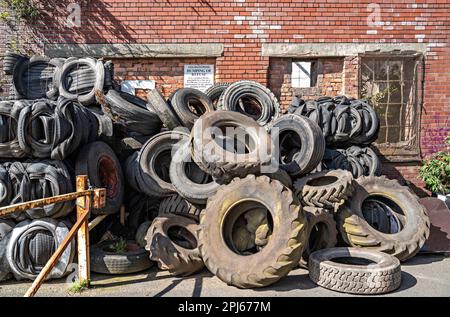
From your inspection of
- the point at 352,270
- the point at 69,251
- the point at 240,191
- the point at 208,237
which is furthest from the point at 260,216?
the point at 69,251

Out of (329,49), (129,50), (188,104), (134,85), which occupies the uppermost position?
(329,49)

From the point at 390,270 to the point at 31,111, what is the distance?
4360 mm

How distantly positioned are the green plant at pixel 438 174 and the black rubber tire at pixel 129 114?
534cm

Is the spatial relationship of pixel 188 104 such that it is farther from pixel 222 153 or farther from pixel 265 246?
pixel 265 246

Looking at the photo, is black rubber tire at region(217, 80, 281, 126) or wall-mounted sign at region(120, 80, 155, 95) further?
wall-mounted sign at region(120, 80, 155, 95)

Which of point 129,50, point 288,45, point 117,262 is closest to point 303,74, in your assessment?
point 288,45

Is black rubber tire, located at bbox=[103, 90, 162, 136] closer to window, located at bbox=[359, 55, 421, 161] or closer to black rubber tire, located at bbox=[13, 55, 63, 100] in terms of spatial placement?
black rubber tire, located at bbox=[13, 55, 63, 100]

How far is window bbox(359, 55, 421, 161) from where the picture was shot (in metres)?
6.83

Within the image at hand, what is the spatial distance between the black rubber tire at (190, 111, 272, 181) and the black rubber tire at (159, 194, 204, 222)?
0.61m

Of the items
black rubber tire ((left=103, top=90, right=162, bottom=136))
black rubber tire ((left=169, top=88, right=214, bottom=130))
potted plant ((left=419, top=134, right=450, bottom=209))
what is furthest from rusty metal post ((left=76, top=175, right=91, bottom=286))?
potted plant ((left=419, top=134, right=450, bottom=209))

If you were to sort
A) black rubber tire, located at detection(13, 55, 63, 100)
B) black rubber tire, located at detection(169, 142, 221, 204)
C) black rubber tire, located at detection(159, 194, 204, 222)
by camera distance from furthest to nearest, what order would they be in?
black rubber tire, located at detection(13, 55, 63, 100)
black rubber tire, located at detection(159, 194, 204, 222)
black rubber tire, located at detection(169, 142, 221, 204)

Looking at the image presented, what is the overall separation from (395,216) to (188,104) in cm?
363

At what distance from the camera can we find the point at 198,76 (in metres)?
6.72

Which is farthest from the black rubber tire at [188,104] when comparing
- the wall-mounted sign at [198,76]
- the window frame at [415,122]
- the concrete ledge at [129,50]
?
the window frame at [415,122]
